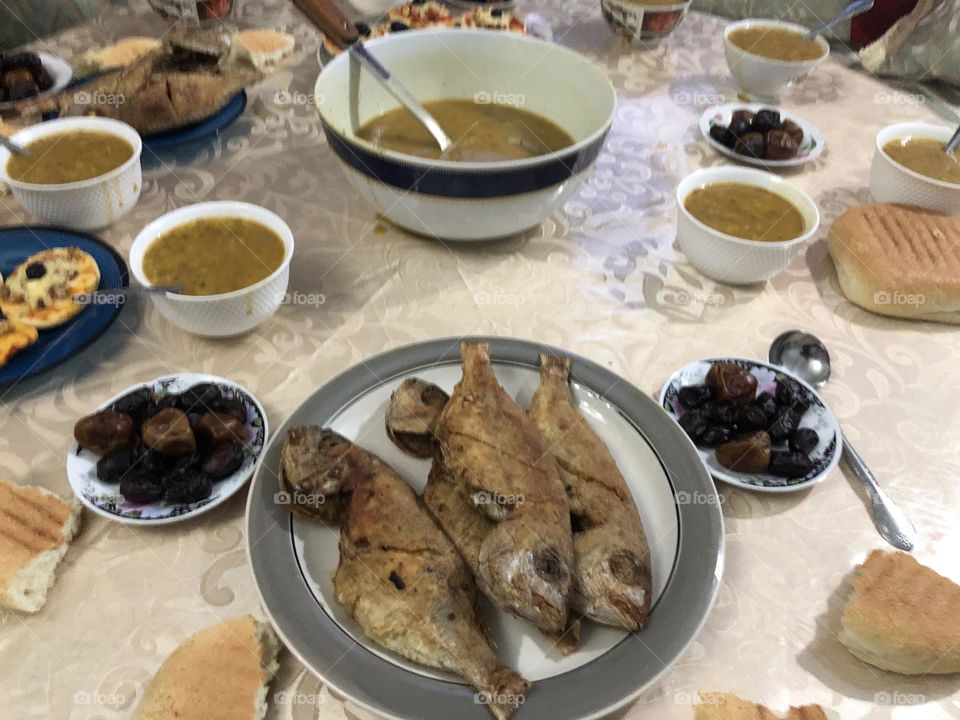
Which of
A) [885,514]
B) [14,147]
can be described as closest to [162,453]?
[14,147]

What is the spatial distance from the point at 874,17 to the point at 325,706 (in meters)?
3.15

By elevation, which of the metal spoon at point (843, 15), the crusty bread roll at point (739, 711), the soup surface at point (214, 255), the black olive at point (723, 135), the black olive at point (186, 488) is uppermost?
the metal spoon at point (843, 15)

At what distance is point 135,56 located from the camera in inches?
93.2

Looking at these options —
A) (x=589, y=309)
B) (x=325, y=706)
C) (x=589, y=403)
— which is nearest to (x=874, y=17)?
(x=589, y=309)

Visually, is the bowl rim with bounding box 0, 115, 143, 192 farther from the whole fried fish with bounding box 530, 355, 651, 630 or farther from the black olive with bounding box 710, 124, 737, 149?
the black olive with bounding box 710, 124, 737, 149

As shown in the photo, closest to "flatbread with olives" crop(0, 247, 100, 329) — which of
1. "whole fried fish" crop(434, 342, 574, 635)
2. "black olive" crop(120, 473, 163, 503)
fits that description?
"black olive" crop(120, 473, 163, 503)

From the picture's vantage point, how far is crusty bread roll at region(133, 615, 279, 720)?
1.04 metres

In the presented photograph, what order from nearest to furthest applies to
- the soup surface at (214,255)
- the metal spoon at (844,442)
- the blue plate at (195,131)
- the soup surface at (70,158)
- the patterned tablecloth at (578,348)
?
1. the patterned tablecloth at (578,348)
2. the metal spoon at (844,442)
3. the soup surface at (214,255)
4. the soup surface at (70,158)
5. the blue plate at (195,131)

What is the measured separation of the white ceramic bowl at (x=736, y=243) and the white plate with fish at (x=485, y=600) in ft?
1.79

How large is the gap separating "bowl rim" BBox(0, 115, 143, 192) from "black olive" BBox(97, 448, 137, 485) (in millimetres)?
830

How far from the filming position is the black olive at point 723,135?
89.5 inches

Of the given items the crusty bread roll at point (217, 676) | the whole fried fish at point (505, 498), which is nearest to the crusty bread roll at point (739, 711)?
the whole fried fish at point (505, 498)

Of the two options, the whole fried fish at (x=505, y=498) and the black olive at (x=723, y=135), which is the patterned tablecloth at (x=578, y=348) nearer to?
the black olive at (x=723, y=135)

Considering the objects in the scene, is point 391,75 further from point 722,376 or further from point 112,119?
point 722,376
